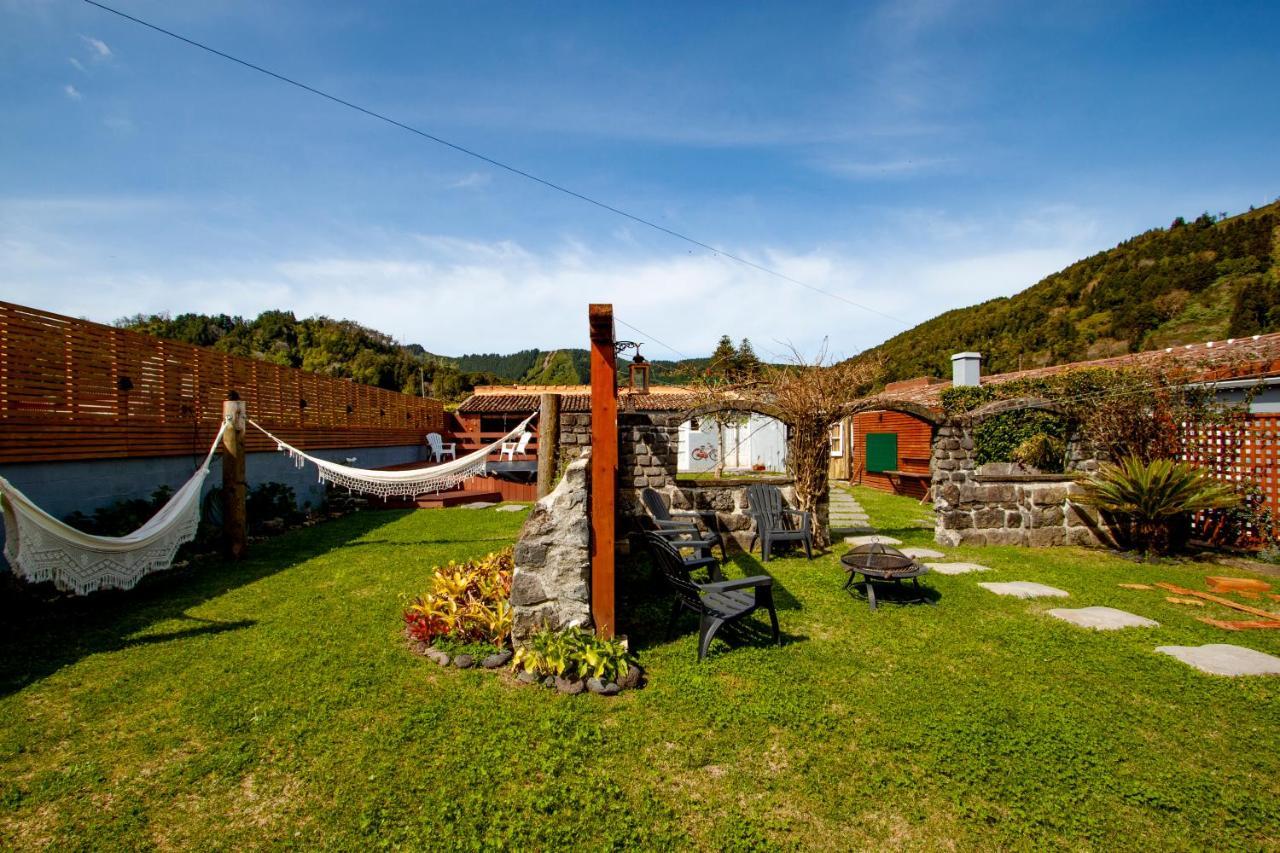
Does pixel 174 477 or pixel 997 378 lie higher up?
pixel 997 378

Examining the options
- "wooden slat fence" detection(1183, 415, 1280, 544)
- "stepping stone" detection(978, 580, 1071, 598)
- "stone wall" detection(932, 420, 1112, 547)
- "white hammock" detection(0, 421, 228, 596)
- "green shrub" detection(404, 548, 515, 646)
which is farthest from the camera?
"stone wall" detection(932, 420, 1112, 547)

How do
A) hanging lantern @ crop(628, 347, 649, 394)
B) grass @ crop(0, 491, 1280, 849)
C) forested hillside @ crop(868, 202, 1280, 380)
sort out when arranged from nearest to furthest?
grass @ crop(0, 491, 1280, 849)
hanging lantern @ crop(628, 347, 649, 394)
forested hillside @ crop(868, 202, 1280, 380)

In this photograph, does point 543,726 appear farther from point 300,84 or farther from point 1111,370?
point 1111,370

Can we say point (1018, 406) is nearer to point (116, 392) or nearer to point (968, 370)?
point (968, 370)

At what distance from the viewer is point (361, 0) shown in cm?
592

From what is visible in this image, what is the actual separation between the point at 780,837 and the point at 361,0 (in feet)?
26.0

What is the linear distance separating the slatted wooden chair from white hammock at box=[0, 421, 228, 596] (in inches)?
156

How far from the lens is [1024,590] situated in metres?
4.82

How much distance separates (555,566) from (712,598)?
1.10 m

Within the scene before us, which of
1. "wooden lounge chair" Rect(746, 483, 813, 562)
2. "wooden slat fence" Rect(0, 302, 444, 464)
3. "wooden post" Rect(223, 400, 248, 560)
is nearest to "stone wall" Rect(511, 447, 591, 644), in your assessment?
"wooden lounge chair" Rect(746, 483, 813, 562)

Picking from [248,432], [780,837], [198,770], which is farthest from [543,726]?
[248,432]

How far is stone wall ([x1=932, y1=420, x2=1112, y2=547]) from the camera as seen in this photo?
6.62 m

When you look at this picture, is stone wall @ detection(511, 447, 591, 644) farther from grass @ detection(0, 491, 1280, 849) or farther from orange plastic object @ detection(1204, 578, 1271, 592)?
orange plastic object @ detection(1204, 578, 1271, 592)

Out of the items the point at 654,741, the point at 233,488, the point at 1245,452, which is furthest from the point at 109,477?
the point at 1245,452
